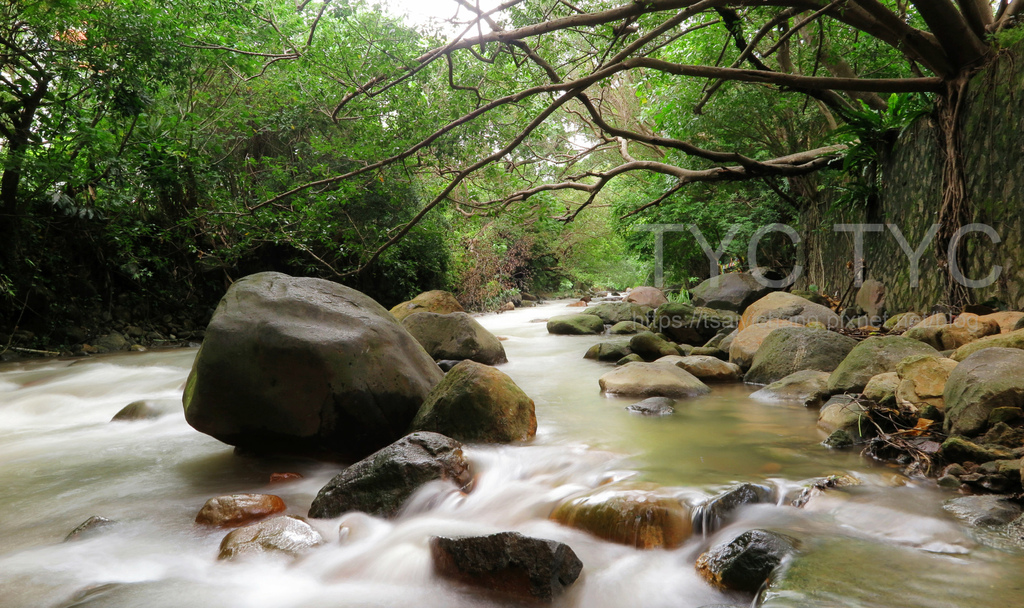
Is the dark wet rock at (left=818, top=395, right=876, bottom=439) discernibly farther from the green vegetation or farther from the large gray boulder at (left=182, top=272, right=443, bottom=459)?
the green vegetation

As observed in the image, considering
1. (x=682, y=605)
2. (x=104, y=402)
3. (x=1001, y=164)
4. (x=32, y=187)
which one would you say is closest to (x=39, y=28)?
(x=32, y=187)

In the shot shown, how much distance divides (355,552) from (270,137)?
436 inches

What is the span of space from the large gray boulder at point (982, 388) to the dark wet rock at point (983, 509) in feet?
1.94

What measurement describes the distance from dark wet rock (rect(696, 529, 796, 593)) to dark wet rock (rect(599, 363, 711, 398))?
3078 mm

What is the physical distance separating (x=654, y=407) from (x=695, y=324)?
4281 millimetres

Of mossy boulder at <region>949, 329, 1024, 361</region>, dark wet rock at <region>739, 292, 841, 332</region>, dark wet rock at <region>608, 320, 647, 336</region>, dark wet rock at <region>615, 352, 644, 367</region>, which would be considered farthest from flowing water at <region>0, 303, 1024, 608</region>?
dark wet rock at <region>608, 320, 647, 336</region>

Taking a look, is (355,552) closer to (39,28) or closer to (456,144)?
(456,144)

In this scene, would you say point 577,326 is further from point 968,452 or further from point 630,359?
point 968,452

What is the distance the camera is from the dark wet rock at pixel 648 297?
14.4m

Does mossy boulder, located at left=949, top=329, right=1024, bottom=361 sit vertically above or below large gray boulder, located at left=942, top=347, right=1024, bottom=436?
above

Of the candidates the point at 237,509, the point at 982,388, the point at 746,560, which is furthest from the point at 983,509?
the point at 237,509

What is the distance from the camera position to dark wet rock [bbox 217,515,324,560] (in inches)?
96.6

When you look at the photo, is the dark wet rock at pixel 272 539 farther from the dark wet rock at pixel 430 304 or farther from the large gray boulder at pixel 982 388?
the dark wet rock at pixel 430 304

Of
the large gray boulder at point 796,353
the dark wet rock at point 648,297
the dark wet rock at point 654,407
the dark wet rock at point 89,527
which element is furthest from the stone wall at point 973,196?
the dark wet rock at point 89,527
